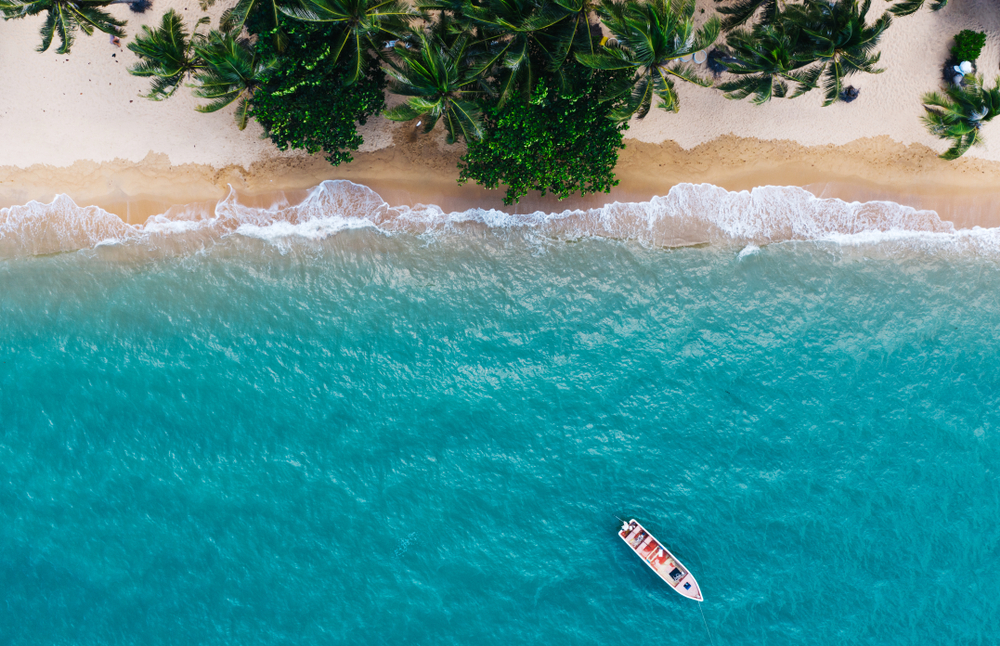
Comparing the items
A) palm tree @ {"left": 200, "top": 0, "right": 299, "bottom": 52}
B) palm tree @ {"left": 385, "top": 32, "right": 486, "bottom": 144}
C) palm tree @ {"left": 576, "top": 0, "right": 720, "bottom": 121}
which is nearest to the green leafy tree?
palm tree @ {"left": 200, "top": 0, "right": 299, "bottom": 52}

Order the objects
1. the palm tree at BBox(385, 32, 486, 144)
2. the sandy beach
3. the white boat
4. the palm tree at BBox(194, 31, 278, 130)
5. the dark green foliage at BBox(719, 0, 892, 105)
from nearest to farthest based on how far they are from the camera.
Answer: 1. the palm tree at BBox(385, 32, 486, 144)
2. the palm tree at BBox(194, 31, 278, 130)
3. the dark green foliage at BBox(719, 0, 892, 105)
4. the sandy beach
5. the white boat

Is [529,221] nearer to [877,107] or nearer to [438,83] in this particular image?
[438,83]

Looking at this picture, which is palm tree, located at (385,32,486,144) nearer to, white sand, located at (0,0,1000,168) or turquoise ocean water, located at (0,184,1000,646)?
white sand, located at (0,0,1000,168)

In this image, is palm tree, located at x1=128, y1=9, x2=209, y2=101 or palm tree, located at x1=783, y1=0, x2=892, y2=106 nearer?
palm tree, located at x1=128, y1=9, x2=209, y2=101

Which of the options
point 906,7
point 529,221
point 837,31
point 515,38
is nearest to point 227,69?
point 515,38

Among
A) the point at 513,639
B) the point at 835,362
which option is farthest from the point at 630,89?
the point at 513,639

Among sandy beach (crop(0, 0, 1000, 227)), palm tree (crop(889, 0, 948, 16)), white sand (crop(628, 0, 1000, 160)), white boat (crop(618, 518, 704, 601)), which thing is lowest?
white boat (crop(618, 518, 704, 601))

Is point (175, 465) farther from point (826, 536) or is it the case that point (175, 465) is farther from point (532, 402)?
point (826, 536)
